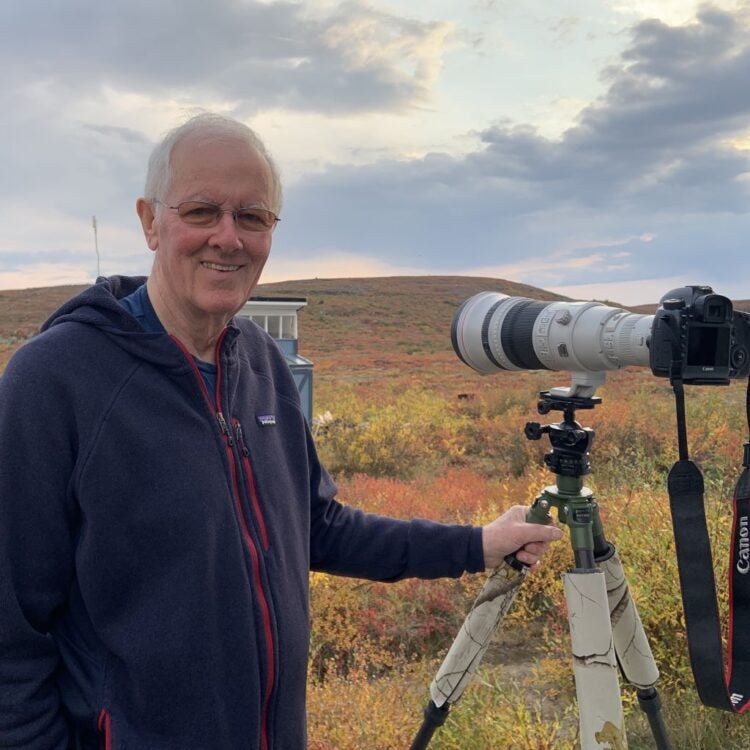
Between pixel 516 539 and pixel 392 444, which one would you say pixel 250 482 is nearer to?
pixel 516 539

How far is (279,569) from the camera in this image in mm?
1574

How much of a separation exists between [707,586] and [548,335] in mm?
760

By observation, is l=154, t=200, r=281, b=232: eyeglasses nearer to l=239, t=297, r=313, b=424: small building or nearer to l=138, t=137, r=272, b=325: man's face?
l=138, t=137, r=272, b=325: man's face

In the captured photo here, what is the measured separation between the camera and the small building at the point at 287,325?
886cm

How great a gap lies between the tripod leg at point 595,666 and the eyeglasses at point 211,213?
45.4 inches

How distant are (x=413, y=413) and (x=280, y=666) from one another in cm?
985

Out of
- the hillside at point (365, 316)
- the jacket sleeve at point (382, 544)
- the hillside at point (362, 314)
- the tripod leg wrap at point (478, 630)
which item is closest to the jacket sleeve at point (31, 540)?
the jacket sleeve at point (382, 544)

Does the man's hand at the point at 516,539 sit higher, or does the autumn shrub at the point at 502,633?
the man's hand at the point at 516,539

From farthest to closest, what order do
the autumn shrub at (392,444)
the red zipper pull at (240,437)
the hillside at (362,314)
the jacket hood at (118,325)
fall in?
the hillside at (362,314), the autumn shrub at (392,444), the red zipper pull at (240,437), the jacket hood at (118,325)

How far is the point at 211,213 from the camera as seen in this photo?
5.08ft

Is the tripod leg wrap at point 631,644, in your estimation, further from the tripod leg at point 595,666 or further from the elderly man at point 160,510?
the elderly man at point 160,510

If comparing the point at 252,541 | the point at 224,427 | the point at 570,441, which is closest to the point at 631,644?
the point at 570,441

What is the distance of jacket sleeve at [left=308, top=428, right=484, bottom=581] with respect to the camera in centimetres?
196

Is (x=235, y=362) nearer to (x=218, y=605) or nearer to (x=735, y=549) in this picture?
(x=218, y=605)
